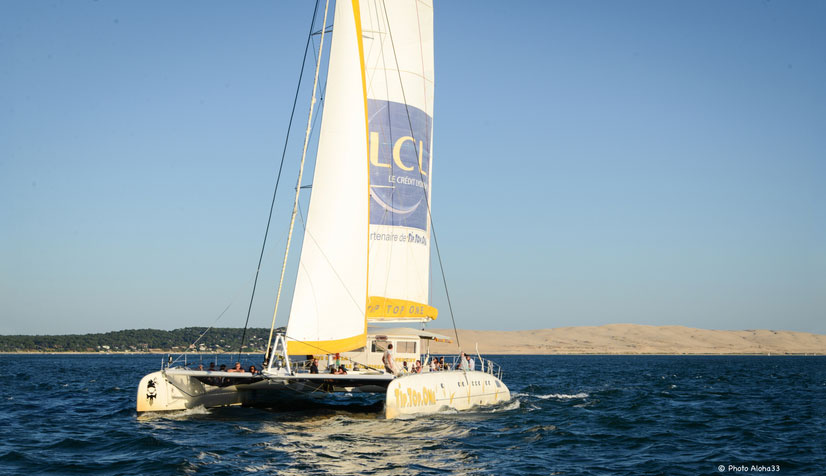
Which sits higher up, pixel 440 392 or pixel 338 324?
pixel 338 324

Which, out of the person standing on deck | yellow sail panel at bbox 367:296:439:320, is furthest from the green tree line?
the person standing on deck

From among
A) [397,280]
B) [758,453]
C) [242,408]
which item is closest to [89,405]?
[242,408]

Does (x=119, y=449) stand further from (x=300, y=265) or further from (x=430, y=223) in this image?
(x=430, y=223)

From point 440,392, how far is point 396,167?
11.7 meters

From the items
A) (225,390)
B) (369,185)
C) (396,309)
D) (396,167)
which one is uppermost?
(396,167)

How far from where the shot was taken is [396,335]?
28.4 meters

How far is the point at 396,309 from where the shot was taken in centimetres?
3073

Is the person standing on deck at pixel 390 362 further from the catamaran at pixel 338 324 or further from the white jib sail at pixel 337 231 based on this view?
the white jib sail at pixel 337 231

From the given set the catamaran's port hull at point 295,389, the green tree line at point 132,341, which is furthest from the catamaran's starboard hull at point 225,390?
the green tree line at point 132,341

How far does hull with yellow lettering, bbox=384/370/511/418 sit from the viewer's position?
65.8ft

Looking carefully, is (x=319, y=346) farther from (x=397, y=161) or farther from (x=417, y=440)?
(x=397, y=161)

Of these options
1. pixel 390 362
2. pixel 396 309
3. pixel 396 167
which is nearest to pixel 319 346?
pixel 390 362

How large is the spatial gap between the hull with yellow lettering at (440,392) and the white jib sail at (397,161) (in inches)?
229

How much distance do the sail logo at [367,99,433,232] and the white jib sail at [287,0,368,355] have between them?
6.73 metres
